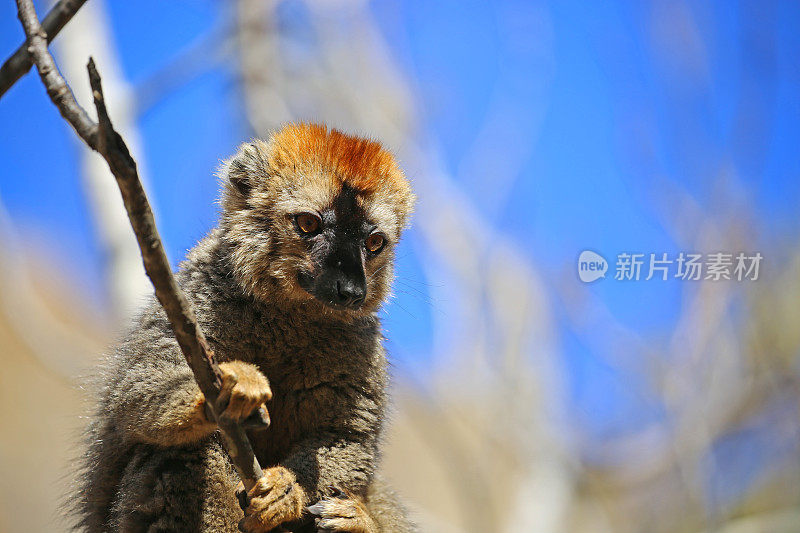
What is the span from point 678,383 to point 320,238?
25.4 feet

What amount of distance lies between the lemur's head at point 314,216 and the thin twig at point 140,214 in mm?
1010

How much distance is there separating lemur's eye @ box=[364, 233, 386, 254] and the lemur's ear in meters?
0.71

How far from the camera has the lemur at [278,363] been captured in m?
3.17

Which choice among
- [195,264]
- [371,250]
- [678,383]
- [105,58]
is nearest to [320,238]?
[371,250]

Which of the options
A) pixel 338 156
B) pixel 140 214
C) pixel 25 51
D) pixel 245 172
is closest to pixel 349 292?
pixel 338 156

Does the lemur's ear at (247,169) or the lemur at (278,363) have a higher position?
the lemur's ear at (247,169)

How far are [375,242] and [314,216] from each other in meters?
0.39

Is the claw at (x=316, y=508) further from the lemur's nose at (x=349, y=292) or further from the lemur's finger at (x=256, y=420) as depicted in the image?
the lemur's nose at (x=349, y=292)

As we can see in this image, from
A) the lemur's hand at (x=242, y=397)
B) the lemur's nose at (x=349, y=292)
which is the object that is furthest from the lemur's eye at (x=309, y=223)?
the lemur's hand at (x=242, y=397)

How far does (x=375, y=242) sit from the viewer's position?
3.98 metres

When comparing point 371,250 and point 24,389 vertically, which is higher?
point 24,389

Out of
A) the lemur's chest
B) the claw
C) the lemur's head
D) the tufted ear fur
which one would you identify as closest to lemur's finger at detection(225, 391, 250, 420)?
the claw

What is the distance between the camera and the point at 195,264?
3863mm

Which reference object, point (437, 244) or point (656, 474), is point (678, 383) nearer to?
point (656, 474)
